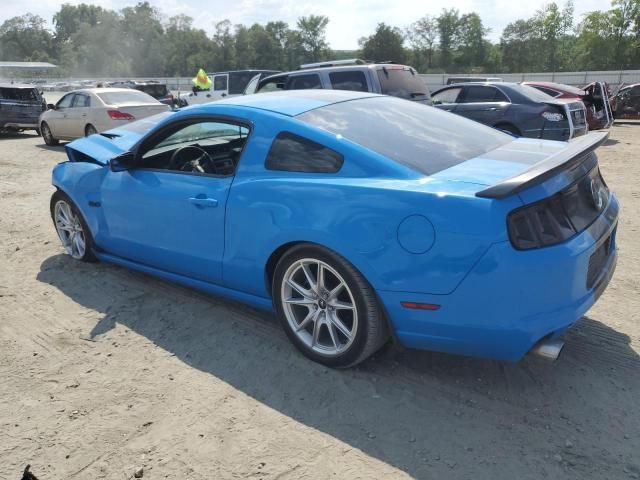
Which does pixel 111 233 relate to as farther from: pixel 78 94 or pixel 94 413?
pixel 78 94

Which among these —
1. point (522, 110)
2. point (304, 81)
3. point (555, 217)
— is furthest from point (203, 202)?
point (522, 110)

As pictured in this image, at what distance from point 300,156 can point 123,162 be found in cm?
161

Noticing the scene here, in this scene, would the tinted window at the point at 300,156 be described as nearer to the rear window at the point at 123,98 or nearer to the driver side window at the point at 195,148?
the driver side window at the point at 195,148

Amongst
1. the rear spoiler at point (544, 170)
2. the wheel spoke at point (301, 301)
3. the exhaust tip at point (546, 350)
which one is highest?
the rear spoiler at point (544, 170)

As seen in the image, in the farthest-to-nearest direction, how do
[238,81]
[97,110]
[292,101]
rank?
1. [238,81]
2. [97,110]
3. [292,101]

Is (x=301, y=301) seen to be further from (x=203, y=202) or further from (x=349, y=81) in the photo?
(x=349, y=81)

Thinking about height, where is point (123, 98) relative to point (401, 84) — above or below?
below

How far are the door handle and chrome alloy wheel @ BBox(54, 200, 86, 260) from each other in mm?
1733

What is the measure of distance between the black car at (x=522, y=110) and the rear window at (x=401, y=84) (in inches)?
54.9

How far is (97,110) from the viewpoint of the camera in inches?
490

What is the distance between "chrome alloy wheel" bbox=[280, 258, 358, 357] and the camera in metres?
3.02

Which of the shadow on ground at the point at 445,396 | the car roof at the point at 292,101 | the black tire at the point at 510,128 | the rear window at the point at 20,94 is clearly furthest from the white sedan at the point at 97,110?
the shadow on ground at the point at 445,396

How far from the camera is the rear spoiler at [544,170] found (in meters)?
2.44

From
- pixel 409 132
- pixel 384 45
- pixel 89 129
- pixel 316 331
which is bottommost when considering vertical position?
pixel 316 331
